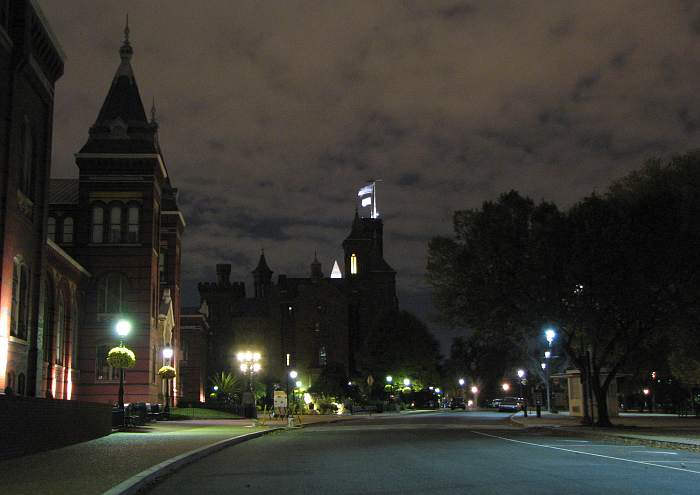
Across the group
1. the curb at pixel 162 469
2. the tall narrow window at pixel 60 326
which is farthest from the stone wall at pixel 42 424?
the tall narrow window at pixel 60 326

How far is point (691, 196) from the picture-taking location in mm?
36531

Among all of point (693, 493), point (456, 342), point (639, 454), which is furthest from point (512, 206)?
point (456, 342)

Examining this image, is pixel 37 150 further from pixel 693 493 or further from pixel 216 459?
pixel 693 493

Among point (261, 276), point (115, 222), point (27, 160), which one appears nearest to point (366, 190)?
point (261, 276)

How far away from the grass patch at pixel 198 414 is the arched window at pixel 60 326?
7271 mm

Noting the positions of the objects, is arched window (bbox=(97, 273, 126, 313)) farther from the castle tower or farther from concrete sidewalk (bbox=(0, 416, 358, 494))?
the castle tower

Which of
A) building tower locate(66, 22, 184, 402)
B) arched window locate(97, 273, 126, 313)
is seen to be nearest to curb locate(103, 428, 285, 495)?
building tower locate(66, 22, 184, 402)

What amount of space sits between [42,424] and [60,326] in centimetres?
2521

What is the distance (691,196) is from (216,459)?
84.4 feet

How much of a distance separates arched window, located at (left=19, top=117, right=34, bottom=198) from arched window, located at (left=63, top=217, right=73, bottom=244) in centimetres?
2123

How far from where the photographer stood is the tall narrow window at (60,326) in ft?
143

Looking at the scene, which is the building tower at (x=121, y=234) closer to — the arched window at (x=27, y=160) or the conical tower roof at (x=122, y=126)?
the conical tower roof at (x=122, y=126)

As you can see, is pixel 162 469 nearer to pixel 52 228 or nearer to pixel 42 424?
pixel 42 424

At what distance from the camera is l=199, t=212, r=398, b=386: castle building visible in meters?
109
